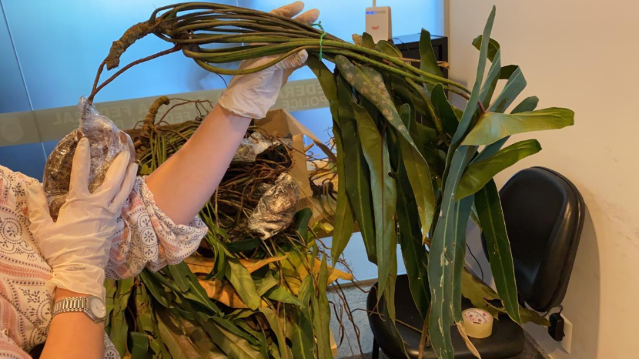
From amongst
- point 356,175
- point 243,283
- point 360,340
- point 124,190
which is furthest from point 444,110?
point 360,340

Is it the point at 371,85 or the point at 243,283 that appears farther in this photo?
the point at 243,283

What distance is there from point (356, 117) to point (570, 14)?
112 centimetres

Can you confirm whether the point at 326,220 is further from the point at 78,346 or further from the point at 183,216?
the point at 78,346

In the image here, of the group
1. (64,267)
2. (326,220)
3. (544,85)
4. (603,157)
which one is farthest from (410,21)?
(64,267)

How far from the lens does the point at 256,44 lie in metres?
0.70

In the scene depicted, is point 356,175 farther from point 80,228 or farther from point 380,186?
point 80,228

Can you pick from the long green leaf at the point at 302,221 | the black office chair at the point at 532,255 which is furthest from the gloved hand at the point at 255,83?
the black office chair at the point at 532,255

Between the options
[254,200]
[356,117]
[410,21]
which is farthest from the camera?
[410,21]

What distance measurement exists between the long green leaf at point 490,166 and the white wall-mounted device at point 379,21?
1.54 metres

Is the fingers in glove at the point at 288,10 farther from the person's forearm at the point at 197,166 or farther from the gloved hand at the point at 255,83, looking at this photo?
the person's forearm at the point at 197,166

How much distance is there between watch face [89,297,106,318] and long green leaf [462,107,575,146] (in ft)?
1.98

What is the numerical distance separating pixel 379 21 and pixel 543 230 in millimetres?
1230

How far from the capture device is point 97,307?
67cm

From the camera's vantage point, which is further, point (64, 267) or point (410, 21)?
point (410, 21)
